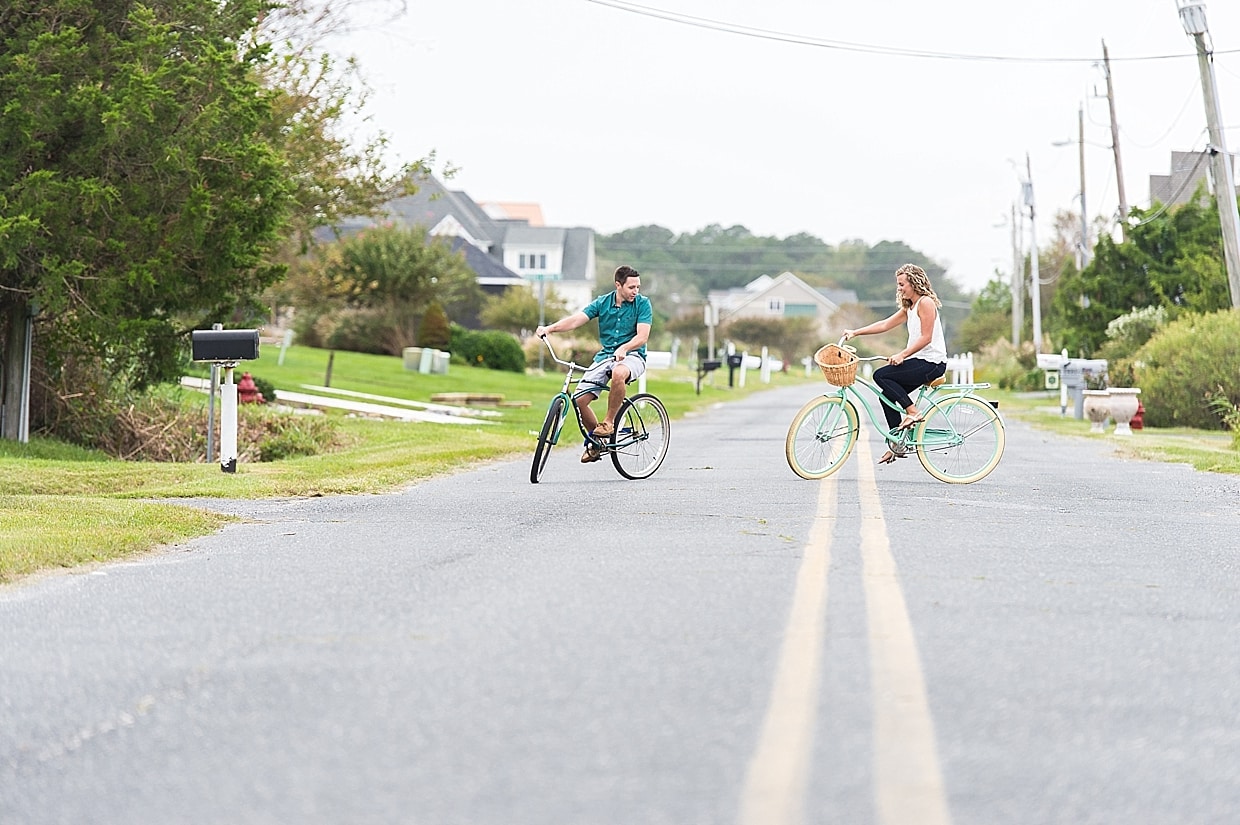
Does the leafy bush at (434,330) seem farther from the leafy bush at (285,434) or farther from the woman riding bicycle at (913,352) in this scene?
the woman riding bicycle at (913,352)

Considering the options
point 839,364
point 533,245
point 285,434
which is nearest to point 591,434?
point 839,364

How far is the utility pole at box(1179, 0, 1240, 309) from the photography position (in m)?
Result: 30.4

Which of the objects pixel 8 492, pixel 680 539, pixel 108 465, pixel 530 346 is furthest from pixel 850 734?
pixel 530 346

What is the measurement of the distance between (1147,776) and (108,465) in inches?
543

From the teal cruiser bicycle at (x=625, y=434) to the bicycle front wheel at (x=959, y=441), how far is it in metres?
2.38

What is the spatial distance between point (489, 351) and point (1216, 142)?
27.5 m

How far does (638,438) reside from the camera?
50.4 ft

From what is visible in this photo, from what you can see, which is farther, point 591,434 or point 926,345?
point 591,434

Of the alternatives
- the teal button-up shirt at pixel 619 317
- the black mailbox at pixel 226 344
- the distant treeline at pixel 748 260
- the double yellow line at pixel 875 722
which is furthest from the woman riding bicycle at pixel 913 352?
the distant treeline at pixel 748 260

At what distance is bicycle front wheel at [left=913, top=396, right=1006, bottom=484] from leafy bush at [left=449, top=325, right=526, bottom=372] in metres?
38.5

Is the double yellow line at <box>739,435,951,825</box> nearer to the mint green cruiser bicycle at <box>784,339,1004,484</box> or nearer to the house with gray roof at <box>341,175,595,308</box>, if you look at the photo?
the mint green cruiser bicycle at <box>784,339,1004,484</box>

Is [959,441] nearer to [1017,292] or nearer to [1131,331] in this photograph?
[1131,331]

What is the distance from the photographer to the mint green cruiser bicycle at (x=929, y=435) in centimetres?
1484

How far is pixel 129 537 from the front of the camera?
10.5m
